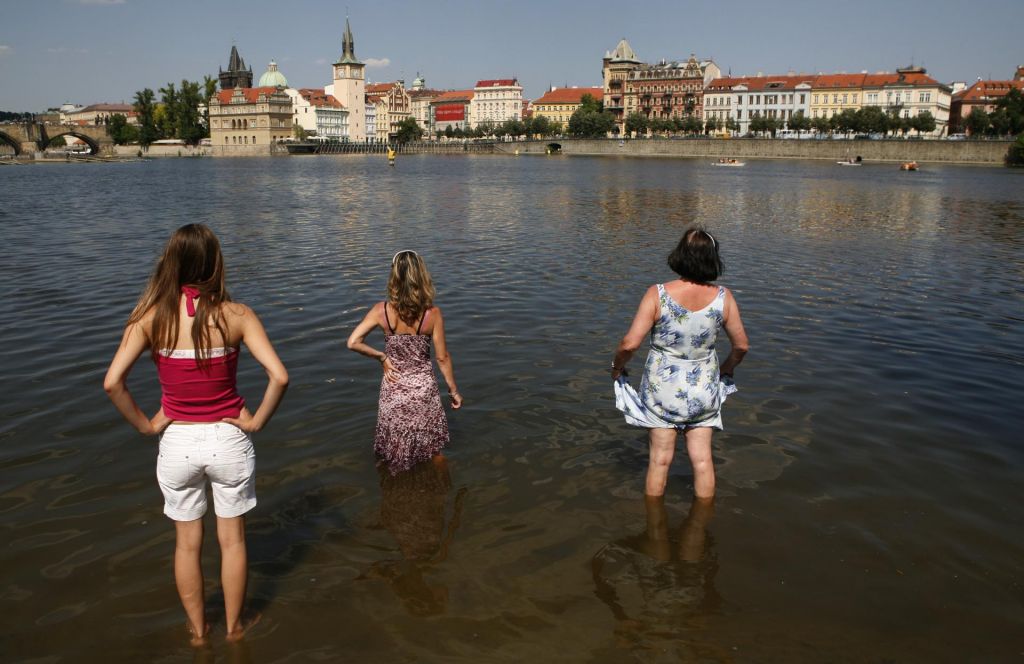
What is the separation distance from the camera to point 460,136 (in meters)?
195

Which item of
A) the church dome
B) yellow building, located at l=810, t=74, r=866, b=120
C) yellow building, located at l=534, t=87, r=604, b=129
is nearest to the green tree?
the church dome

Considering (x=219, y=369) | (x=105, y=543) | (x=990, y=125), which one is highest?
(x=990, y=125)

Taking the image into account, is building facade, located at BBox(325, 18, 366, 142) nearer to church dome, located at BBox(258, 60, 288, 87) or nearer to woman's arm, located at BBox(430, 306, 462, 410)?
church dome, located at BBox(258, 60, 288, 87)

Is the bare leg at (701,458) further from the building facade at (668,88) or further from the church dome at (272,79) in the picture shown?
the church dome at (272,79)

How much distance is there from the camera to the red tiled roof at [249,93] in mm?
165875

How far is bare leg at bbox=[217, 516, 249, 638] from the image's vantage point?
4.15 meters

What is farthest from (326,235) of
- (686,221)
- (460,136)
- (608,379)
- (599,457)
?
(460,136)

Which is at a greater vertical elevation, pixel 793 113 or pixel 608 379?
pixel 793 113

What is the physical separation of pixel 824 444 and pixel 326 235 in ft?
63.3

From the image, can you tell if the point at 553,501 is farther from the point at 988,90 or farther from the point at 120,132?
→ the point at 120,132

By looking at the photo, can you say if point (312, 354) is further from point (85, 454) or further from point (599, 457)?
point (599, 457)

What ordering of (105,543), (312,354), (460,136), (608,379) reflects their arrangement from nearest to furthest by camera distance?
(105,543) < (608,379) < (312,354) < (460,136)

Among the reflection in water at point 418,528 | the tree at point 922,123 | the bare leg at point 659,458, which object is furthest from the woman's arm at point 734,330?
the tree at point 922,123

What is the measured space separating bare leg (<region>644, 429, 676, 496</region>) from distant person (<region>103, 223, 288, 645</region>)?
112 inches
